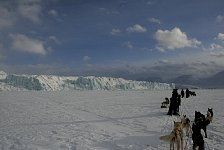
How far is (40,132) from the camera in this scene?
15.3 m

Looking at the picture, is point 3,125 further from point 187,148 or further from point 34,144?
point 187,148

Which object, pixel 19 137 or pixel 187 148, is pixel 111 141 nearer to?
pixel 187 148

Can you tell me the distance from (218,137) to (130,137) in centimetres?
391

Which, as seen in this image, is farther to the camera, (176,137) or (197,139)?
(197,139)

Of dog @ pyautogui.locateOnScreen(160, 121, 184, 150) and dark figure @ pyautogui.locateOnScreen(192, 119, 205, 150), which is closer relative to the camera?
dog @ pyautogui.locateOnScreen(160, 121, 184, 150)

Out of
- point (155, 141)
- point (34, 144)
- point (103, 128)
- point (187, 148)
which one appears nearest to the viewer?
point (187, 148)

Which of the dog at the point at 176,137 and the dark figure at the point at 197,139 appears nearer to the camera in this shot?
the dog at the point at 176,137

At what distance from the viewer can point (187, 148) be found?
38.6 ft

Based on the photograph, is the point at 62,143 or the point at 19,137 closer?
the point at 62,143

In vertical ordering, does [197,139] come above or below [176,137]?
below

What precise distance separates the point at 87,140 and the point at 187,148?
156 inches

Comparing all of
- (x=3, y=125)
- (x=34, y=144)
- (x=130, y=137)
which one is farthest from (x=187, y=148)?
(x=3, y=125)

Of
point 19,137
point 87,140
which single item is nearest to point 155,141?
point 87,140

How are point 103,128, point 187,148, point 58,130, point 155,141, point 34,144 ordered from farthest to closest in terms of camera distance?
point 103,128
point 58,130
point 155,141
point 34,144
point 187,148
